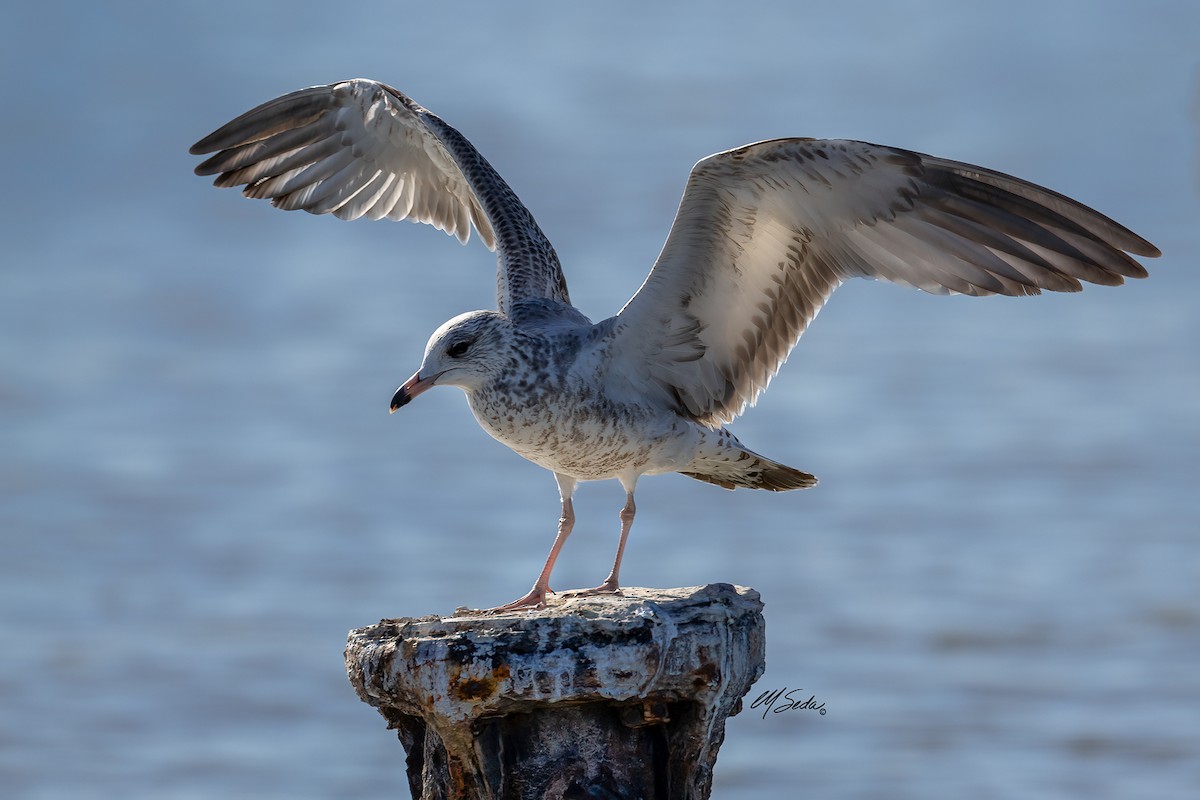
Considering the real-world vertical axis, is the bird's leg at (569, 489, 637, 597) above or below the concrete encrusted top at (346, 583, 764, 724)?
above

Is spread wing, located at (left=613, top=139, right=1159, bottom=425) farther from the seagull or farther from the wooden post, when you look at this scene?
the wooden post

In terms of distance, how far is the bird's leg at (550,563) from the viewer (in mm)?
4830

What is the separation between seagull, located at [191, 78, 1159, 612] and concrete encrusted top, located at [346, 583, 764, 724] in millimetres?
688

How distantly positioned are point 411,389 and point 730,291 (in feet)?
4.17

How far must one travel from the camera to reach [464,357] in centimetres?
530

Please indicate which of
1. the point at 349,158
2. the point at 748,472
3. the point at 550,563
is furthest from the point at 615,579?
the point at 349,158

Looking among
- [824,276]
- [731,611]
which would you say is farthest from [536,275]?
[731,611]

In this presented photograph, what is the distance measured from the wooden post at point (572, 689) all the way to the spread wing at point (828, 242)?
1573 millimetres

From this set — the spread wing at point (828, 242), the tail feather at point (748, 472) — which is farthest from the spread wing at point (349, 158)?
the tail feather at point (748, 472)

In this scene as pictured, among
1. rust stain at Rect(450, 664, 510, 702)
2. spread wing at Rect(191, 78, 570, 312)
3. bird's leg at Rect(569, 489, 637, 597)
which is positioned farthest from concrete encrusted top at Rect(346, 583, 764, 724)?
spread wing at Rect(191, 78, 570, 312)

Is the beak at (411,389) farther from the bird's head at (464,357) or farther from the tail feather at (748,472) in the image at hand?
the tail feather at (748,472)

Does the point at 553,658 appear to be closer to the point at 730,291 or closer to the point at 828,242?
the point at 730,291

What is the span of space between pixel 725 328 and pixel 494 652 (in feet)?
7.28

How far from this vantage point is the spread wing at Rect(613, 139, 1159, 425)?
5109 millimetres
